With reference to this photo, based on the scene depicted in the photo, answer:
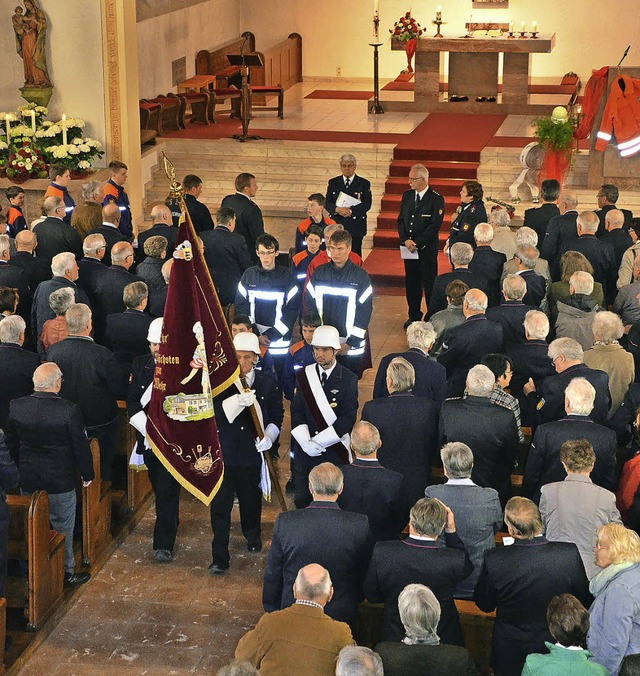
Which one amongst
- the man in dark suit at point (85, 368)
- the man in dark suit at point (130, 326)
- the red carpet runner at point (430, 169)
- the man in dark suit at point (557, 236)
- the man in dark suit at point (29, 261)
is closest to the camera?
the man in dark suit at point (85, 368)

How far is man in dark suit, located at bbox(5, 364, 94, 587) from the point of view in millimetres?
7074

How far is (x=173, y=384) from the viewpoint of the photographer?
7.09 meters

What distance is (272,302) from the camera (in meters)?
9.37

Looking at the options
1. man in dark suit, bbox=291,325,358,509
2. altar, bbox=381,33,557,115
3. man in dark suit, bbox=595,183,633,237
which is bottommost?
man in dark suit, bbox=291,325,358,509

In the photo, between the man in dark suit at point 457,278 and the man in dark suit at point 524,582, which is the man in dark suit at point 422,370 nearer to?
the man in dark suit at point 457,278

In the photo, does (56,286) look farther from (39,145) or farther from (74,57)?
(74,57)

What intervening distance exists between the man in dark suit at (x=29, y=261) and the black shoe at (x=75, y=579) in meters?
3.22

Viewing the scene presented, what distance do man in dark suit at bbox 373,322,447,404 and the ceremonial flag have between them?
1.09 m

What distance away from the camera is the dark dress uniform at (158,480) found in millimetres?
7613

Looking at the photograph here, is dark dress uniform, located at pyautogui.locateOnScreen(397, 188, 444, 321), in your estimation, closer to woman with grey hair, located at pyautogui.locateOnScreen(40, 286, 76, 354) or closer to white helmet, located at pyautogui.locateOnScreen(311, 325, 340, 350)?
woman with grey hair, located at pyautogui.locateOnScreen(40, 286, 76, 354)

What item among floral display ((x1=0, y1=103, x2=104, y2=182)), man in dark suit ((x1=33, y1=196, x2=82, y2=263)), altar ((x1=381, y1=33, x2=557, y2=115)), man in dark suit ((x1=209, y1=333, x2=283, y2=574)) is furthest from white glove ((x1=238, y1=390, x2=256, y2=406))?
altar ((x1=381, y1=33, x2=557, y2=115))

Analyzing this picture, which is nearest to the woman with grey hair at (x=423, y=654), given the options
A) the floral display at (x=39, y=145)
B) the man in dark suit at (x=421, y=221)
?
the man in dark suit at (x=421, y=221)

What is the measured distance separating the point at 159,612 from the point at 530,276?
3967 millimetres

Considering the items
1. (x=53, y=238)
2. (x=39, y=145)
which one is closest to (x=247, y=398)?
(x=53, y=238)
